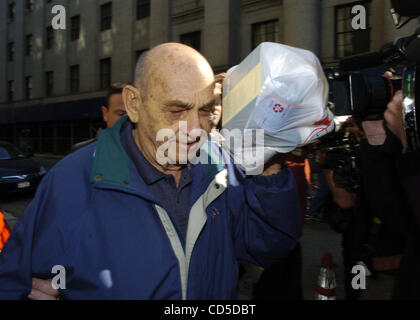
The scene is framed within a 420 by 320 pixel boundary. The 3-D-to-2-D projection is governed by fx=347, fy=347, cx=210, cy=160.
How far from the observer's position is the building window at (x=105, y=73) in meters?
17.5

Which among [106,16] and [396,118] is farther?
[106,16]

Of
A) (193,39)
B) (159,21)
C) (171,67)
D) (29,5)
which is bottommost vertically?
(171,67)

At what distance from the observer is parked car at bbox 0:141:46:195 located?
8.27m

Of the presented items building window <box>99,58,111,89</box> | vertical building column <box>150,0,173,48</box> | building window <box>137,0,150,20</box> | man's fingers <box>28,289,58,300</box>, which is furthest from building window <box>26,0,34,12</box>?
man's fingers <box>28,289,58,300</box>

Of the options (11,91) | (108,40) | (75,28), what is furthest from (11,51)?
(108,40)

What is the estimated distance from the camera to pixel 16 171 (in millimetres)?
8516

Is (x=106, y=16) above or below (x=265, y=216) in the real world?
above

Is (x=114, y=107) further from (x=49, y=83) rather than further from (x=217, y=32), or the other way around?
(x=49, y=83)

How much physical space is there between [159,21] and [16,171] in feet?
29.2

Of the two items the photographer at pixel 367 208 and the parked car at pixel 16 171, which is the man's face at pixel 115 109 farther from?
the parked car at pixel 16 171

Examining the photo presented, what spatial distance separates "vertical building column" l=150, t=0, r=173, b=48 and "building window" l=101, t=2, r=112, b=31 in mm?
3488

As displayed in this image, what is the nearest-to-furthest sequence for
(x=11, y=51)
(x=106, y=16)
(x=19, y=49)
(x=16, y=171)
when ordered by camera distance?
(x=16, y=171), (x=106, y=16), (x=19, y=49), (x=11, y=51)

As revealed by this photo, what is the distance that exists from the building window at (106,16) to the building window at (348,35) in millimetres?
11408
